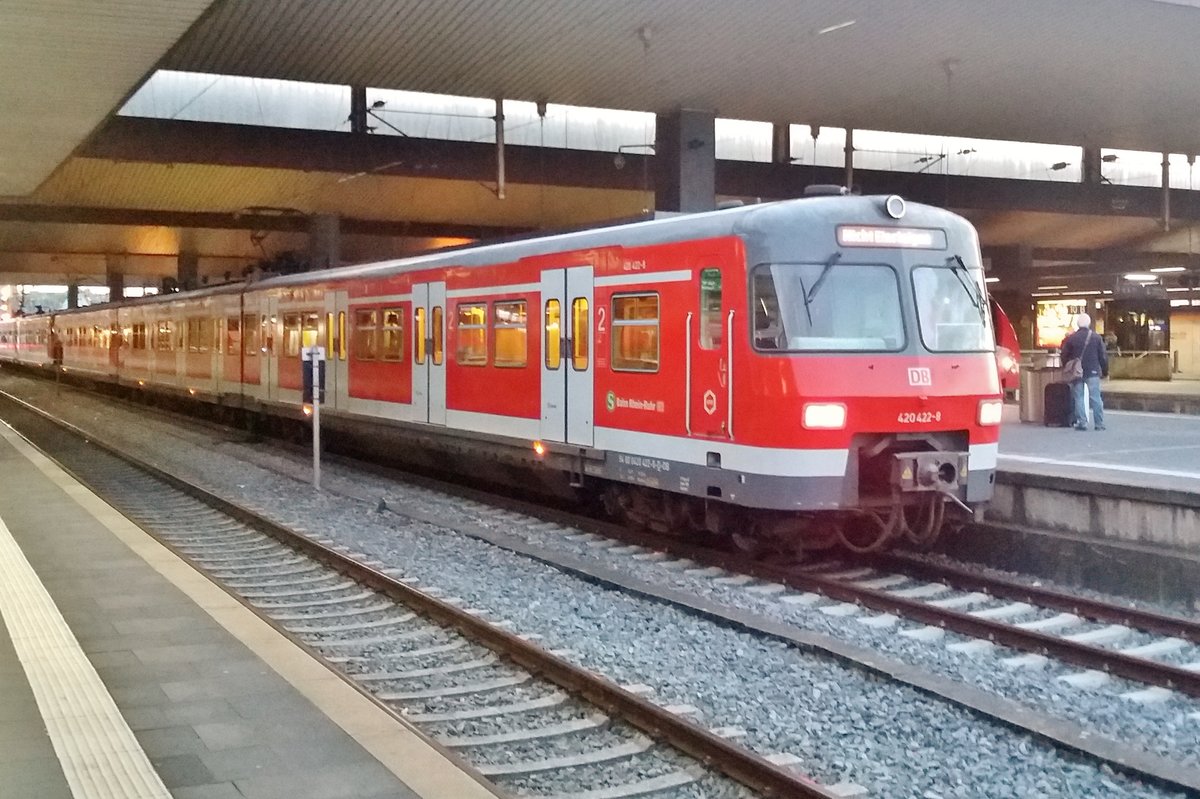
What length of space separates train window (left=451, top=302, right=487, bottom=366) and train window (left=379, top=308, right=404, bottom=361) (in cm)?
175

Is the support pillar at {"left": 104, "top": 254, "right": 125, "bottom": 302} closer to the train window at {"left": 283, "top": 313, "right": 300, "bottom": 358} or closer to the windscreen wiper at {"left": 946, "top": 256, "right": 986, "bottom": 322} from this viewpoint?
the train window at {"left": 283, "top": 313, "right": 300, "bottom": 358}

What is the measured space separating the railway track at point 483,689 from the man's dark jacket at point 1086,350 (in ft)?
34.8

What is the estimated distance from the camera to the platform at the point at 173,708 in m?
4.74

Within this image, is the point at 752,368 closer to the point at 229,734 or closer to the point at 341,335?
the point at 229,734

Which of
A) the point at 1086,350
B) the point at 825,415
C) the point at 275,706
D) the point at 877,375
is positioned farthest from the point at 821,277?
the point at 1086,350

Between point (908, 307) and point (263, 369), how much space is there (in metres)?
14.7

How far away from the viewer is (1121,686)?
7086mm

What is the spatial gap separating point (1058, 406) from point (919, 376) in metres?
9.46

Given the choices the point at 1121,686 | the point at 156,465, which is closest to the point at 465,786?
the point at 1121,686

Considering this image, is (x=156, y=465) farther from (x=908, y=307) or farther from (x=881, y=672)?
(x=881, y=672)

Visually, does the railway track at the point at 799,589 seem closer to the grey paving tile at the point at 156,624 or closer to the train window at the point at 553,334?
the grey paving tile at the point at 156,624

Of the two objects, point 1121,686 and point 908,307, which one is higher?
point 908,307

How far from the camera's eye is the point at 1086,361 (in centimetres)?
1658

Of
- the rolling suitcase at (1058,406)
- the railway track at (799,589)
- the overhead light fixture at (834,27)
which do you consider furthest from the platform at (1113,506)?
the overhead light fixture at (834,27)
